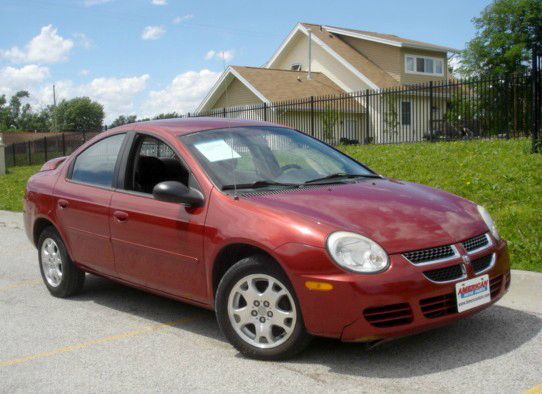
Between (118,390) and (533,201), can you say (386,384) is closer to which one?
(118,390)

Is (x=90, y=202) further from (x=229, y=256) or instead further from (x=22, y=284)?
(x=22, y=284)

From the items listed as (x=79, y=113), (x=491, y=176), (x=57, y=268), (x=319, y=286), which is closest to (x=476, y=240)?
(x=319, y=286)

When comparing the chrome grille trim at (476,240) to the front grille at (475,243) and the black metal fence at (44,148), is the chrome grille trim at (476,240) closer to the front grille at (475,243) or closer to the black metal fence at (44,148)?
the front grille at (475,243)

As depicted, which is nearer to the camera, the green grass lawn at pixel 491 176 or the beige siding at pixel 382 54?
the green grass lawn at pixel 491 176

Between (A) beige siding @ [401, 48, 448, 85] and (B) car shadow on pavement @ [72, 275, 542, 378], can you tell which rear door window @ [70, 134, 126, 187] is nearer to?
(B) car shadow on pavement @ [72, 275, 542, 378]

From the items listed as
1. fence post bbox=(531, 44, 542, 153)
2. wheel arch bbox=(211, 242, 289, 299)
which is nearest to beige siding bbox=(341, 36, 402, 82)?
fence post bbox=(531, 44, 542, 153)

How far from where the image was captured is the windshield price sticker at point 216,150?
4.89 meters

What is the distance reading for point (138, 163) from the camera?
543 cm

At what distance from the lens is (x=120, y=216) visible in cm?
514

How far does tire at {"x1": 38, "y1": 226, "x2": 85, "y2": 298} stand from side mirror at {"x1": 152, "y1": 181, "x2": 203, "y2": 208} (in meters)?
1.80

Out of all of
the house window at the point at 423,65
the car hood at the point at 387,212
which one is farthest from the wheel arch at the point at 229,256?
the house window at the point at 423,65

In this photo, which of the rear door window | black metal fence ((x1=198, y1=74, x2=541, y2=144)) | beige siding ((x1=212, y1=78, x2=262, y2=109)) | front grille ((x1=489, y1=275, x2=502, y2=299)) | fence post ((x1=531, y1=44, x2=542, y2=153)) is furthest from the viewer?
beige siding ((x1=212, y1=78, x2=262, y2=109))

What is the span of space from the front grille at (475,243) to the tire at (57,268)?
3.47 meters

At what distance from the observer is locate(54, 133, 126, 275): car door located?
17.7ft
